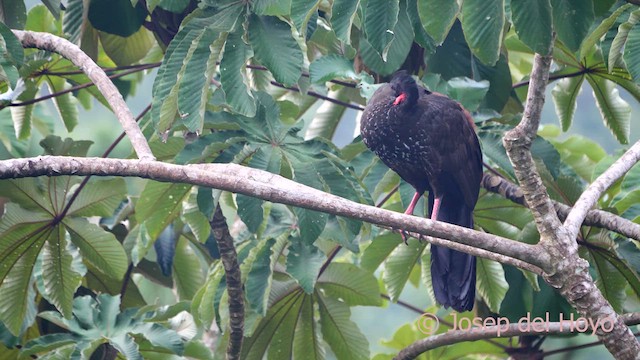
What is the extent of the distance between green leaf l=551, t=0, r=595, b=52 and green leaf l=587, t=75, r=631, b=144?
1606 millimetres

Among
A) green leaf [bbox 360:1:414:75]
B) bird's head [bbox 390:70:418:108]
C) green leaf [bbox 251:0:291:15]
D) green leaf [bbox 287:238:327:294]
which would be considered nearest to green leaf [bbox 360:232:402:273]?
green leaf [bbox 287:238:327:294]

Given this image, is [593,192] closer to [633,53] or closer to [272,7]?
[633,53]

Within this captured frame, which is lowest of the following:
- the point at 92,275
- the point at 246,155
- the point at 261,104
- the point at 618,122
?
the point at 92,275

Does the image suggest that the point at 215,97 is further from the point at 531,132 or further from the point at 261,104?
the point at 531,132

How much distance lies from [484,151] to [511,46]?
1.87 ft

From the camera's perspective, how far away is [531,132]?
91.4 inches

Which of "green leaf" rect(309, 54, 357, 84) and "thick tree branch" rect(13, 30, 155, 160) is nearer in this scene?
"thick tree branch" rect(13, 30, 155, 160)

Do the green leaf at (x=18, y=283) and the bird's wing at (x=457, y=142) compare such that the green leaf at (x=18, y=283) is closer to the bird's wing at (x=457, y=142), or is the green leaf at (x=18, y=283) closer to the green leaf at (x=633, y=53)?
the bird's wing at (x=457, y=142)

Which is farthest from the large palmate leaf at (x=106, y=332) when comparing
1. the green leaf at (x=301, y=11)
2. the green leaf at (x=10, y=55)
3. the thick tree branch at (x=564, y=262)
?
the thick tree branch at (x=564, y=262)

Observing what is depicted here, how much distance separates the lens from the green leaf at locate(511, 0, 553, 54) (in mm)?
2098

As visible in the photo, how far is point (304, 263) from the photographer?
3.12 metres

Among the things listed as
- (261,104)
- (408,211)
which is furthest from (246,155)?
(408,211)

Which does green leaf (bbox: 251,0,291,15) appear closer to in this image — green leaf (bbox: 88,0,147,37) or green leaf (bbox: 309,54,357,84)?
green leaf (bbox: 309,54,357,84)

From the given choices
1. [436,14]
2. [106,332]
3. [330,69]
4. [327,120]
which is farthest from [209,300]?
[436,14]
